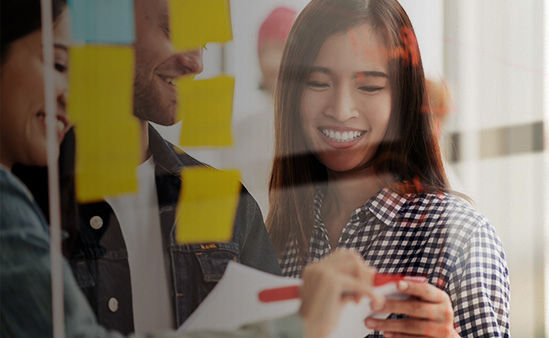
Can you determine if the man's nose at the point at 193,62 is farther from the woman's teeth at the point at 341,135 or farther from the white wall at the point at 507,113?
the white wall at the point at 507,113

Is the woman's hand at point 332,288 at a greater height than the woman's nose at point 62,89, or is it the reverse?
the woman's nose at point 62,89

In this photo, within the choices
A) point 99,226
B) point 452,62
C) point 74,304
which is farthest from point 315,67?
point 74,304

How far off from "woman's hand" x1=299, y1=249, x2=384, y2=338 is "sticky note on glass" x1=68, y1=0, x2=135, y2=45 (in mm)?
549

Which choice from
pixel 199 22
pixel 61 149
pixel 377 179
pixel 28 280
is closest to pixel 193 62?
pixel 199 22

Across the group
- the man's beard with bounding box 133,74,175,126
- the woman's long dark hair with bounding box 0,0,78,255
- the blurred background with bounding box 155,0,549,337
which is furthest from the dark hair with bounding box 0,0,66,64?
the blurred background with bounding box 155,0,549,337

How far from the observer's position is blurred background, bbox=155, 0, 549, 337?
1.04 m

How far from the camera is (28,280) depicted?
1.07 meters

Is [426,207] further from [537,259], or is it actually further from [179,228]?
[179,228]

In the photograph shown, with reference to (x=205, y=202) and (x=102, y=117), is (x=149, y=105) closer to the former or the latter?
(x=102, y=117)

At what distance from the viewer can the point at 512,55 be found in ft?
3.62

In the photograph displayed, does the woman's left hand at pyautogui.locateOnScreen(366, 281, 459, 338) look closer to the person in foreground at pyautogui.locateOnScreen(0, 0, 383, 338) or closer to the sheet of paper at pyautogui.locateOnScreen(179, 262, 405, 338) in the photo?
the sheet of paper at pyautogui.locateOnScreen(179, 262, 405, 338)

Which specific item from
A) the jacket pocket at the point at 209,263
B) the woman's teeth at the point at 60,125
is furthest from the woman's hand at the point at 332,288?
the woman's teeth at the point at 60,125

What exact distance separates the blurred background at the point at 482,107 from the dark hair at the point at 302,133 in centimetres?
2

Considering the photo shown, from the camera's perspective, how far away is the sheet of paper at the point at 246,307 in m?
1.03
